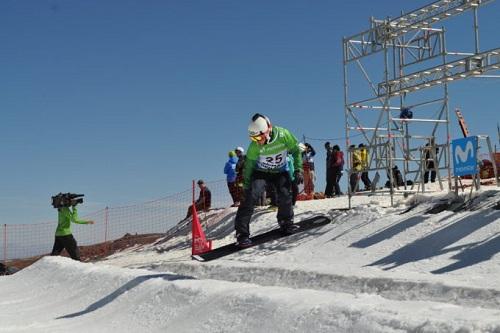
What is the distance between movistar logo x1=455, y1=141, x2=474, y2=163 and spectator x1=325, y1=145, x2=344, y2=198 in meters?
7.58

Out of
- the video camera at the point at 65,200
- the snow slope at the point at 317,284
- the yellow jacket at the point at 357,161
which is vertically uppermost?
the yellow jacket at the point at 357,161

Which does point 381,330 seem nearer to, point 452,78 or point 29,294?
point 29,294

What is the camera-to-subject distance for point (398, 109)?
45.7ft

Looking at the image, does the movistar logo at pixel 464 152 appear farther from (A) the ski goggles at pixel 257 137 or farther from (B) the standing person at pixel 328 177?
(B) the standing person at pixel 328 177

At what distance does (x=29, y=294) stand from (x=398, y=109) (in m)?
8.51

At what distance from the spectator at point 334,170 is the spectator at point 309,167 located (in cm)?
49

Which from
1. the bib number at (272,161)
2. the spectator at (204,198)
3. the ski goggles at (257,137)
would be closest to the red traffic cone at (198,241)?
the bib number at (272,161)

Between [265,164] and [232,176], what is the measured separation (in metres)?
6.89

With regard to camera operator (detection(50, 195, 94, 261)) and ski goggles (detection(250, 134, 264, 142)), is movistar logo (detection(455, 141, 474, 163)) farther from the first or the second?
camera operator (detection(50, 195, 94, 261))

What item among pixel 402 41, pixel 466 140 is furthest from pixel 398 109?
pixel 466 140

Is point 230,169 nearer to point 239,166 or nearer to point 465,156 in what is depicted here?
point 239,166

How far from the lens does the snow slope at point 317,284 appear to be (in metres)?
4.27

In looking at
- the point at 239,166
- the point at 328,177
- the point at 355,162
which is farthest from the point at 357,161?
the point at 328,177

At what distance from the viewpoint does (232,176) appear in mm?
16453
